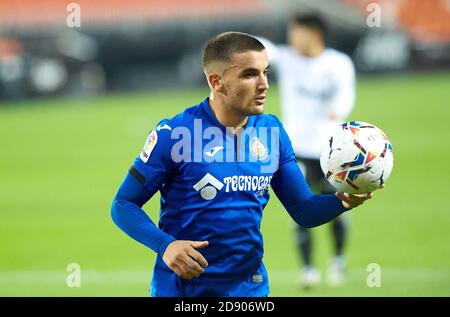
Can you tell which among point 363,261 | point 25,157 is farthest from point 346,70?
point 25,157

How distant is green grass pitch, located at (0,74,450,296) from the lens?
10.7 m

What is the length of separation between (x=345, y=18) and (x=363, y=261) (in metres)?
21.3

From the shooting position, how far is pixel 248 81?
17.9ft

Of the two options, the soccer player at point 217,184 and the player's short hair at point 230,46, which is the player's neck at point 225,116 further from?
the player's short hair at point 230,46

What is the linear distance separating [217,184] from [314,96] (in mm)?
5210

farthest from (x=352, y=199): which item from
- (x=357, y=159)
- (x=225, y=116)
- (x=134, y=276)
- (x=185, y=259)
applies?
(x=134, y=276)

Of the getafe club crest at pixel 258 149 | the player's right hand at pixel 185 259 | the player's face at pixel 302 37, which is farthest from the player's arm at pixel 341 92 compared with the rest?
the player's right hand at pixel 185 259

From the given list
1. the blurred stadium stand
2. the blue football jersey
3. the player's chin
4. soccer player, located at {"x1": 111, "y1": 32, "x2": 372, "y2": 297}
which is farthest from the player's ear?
the blurred stadium stand

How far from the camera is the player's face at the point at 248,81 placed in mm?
5441

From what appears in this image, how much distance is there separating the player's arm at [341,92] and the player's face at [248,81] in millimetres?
4922

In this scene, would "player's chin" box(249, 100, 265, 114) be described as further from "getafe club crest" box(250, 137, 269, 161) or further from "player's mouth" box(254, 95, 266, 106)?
"getafe club crest" box(250, 137, 269, 161)

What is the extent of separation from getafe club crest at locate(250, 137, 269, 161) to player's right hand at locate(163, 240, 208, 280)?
72 cm
